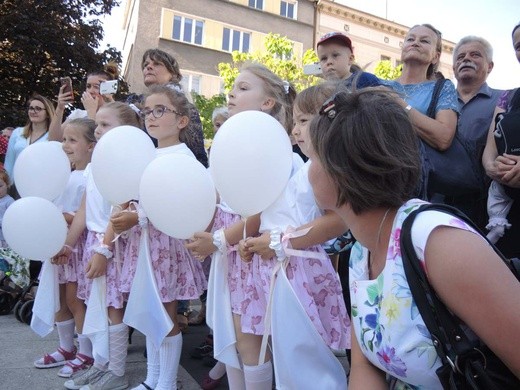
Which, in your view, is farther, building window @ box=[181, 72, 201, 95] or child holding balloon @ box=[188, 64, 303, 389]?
building window @ box=[181, 72, 201, 95]

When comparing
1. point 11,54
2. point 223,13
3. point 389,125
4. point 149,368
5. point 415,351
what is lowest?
point 149,368

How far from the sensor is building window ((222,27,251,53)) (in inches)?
854

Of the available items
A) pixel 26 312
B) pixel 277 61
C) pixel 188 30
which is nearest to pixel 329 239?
pixel 26 312

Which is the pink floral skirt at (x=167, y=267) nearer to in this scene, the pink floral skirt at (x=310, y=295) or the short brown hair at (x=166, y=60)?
the pink floral skirt at (x=310, y=295)

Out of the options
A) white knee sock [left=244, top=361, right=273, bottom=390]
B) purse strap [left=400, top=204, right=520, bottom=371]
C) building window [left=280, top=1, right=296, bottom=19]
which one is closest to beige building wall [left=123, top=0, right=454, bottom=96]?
building window [left=280, top=1, right=296, bottom=19]

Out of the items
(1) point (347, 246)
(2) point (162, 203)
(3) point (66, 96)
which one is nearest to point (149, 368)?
(2) point (162, 203)

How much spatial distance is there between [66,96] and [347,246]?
300cm

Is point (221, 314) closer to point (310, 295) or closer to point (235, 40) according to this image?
point (310, 295)

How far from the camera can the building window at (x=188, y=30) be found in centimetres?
2045

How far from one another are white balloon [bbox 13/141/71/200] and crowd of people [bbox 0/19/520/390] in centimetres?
21

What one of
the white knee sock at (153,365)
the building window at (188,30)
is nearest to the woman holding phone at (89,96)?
the white knee sock at (153,365)

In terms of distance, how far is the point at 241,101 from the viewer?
2496mm

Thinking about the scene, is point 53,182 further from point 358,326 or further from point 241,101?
point 358,326

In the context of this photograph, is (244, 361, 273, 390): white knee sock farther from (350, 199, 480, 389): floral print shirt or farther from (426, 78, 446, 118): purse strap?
(426, 78, 446, 118): purse strap
